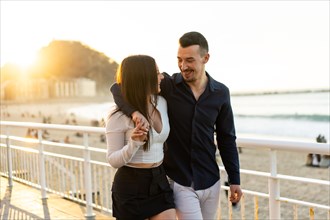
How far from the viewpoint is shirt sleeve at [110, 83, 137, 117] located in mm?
2135

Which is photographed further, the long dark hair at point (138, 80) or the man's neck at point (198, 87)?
the man's neck at point (198, 87)

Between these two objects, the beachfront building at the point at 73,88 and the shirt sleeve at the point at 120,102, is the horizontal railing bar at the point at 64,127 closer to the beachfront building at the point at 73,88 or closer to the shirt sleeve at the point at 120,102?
the shirt sleeve at the point at 120,102

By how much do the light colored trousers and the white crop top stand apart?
0.23 meters

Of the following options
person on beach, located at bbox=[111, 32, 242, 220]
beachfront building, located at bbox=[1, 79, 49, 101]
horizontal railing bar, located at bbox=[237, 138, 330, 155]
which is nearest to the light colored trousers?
person on beach, located at bbox=[111, 32, 242, 220]

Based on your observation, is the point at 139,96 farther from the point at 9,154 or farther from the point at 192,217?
the point at 9,154

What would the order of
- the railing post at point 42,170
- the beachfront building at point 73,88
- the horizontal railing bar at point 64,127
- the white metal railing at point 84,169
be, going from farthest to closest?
1. the beachfront building at point 73,88
2. the railing post at point 42,170
3. the horizontal railing bar at point 64,127
4. the white metal railing at point 84,169

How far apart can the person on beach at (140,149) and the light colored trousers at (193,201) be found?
7 centimetres

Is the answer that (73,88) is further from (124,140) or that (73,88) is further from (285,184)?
(124,140)

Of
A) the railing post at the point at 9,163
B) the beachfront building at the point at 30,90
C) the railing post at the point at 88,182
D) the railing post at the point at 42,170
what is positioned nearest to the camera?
the railing post at the point at 88,182

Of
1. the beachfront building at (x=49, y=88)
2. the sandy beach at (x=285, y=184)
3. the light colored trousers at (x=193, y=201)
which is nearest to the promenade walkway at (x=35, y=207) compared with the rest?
the sandy beach at (x=285, y=184)

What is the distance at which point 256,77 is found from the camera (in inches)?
2670

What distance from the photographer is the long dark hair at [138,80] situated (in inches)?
82.3

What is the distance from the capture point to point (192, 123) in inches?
90.3

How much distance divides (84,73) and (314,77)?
35.8 meters
